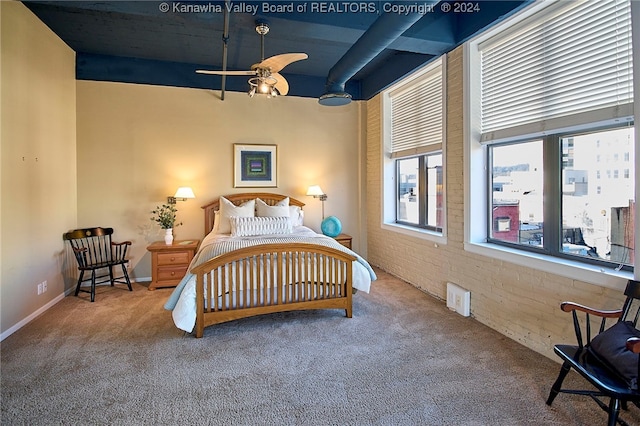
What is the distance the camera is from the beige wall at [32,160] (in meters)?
3.16

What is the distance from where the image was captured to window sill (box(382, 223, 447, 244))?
406 cm

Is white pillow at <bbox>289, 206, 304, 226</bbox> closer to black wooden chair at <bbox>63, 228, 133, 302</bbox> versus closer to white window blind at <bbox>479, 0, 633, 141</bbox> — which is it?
black wooden chair at <bbox>63, 228, 133, 302</bbox>

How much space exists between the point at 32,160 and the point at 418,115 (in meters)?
4.57

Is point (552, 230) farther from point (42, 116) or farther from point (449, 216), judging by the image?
point (42, 116)

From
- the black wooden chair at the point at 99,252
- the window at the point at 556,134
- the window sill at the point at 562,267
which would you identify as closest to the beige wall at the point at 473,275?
the window sill at the point at 562,267

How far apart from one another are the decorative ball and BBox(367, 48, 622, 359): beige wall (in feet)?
2.30

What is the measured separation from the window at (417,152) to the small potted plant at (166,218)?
3268 mm

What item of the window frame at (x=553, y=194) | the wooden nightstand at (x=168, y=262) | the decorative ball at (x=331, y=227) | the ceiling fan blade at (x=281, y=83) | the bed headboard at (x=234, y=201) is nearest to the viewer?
the window frame at (x=553, y=194)

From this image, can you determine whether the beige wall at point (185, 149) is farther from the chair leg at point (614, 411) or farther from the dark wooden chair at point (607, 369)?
the chair leg at point (614, 411)

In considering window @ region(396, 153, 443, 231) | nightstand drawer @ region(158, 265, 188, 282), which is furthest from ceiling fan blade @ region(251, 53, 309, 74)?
nightstand drawer @ region(158, 265, 188, 282)

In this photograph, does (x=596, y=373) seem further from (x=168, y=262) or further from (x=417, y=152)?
(x=168, y=262)

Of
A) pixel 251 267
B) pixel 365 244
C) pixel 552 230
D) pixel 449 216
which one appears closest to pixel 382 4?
pixel 449 216

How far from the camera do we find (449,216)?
386 cm

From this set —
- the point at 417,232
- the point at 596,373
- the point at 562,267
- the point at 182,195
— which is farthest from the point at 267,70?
the point at 596,373
